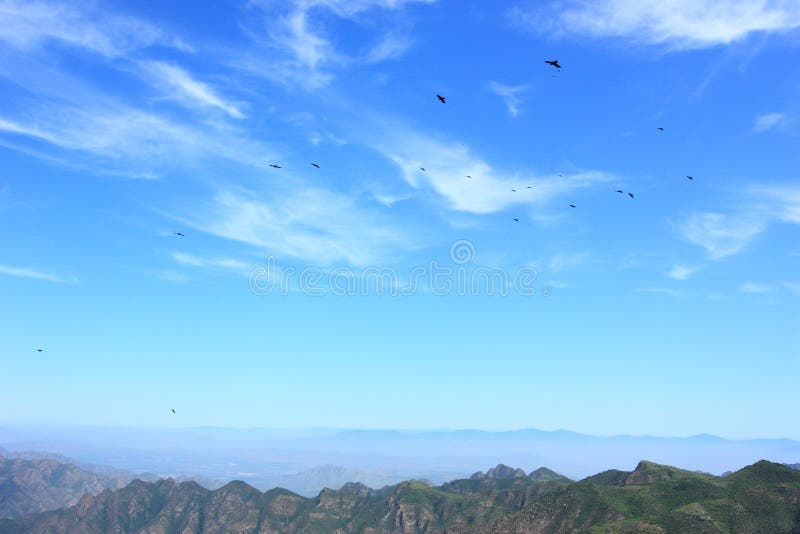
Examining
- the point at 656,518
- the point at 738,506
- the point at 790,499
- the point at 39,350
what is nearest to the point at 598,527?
the point at 656,518

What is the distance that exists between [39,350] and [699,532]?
181210 mm

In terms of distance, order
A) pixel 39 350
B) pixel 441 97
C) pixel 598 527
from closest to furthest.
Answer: pixel 441 97 < pixel 39 350 < pixel 598 527

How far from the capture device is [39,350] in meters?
106

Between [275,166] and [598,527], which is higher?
[275,166]

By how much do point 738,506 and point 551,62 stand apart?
7392 inches

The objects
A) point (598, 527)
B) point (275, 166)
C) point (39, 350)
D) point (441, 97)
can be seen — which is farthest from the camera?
point (598, 527)

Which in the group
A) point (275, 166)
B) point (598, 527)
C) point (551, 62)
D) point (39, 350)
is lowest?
point (598, 527)

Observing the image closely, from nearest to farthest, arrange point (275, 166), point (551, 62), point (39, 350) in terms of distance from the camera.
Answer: point (551, 62), point (275, 166), point (39, 350)

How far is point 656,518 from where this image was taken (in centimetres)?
18712

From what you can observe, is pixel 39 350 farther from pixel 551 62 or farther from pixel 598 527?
pixel 598 527

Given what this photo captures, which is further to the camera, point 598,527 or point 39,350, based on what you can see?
point 598,527

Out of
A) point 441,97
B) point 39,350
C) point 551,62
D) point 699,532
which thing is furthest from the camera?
point 699,532

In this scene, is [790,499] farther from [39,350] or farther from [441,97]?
[39,350]

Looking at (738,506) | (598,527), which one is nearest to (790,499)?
(738,506)
